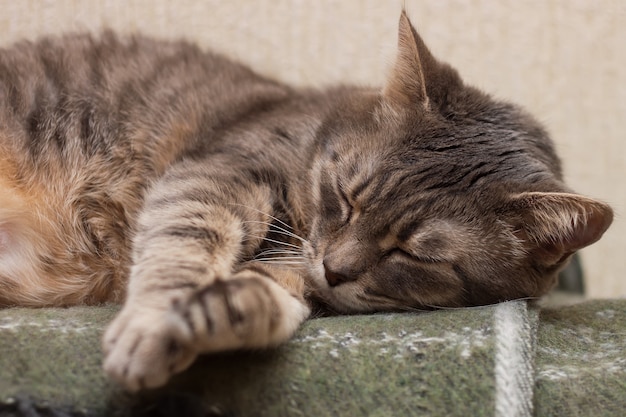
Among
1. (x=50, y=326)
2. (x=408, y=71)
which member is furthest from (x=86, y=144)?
(x=408, y=71)

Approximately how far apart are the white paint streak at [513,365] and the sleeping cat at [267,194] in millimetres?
171

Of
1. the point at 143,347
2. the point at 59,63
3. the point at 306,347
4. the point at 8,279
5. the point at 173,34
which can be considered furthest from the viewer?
the point at 173,34

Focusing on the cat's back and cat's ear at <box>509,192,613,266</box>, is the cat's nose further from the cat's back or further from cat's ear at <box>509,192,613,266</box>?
the cat's back

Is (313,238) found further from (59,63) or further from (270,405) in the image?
(59,63)

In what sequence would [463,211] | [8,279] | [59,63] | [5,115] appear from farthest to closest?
[59,63] < [5,115] < [8,279] < [463,211]

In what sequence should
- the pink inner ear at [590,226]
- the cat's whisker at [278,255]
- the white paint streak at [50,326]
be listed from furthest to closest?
the cat's whisker at [278,255] < the pink inner ear at [590,226] < the white paint streak at [50,326]

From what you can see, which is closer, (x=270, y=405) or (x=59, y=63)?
(x=270, y=405)

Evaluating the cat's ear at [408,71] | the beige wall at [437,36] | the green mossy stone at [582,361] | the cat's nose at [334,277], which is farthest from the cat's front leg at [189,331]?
the beige wall at [437,36]

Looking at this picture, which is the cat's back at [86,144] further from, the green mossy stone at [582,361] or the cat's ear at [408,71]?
the green mossy stone at [582,361]

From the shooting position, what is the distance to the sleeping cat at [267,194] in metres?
1.00

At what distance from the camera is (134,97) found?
4.41 feet

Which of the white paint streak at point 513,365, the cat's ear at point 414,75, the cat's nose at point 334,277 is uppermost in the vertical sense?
the cat's ear at point 414,75

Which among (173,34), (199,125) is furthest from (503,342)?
(173,34)

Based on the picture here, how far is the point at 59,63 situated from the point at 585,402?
122 centimetres
